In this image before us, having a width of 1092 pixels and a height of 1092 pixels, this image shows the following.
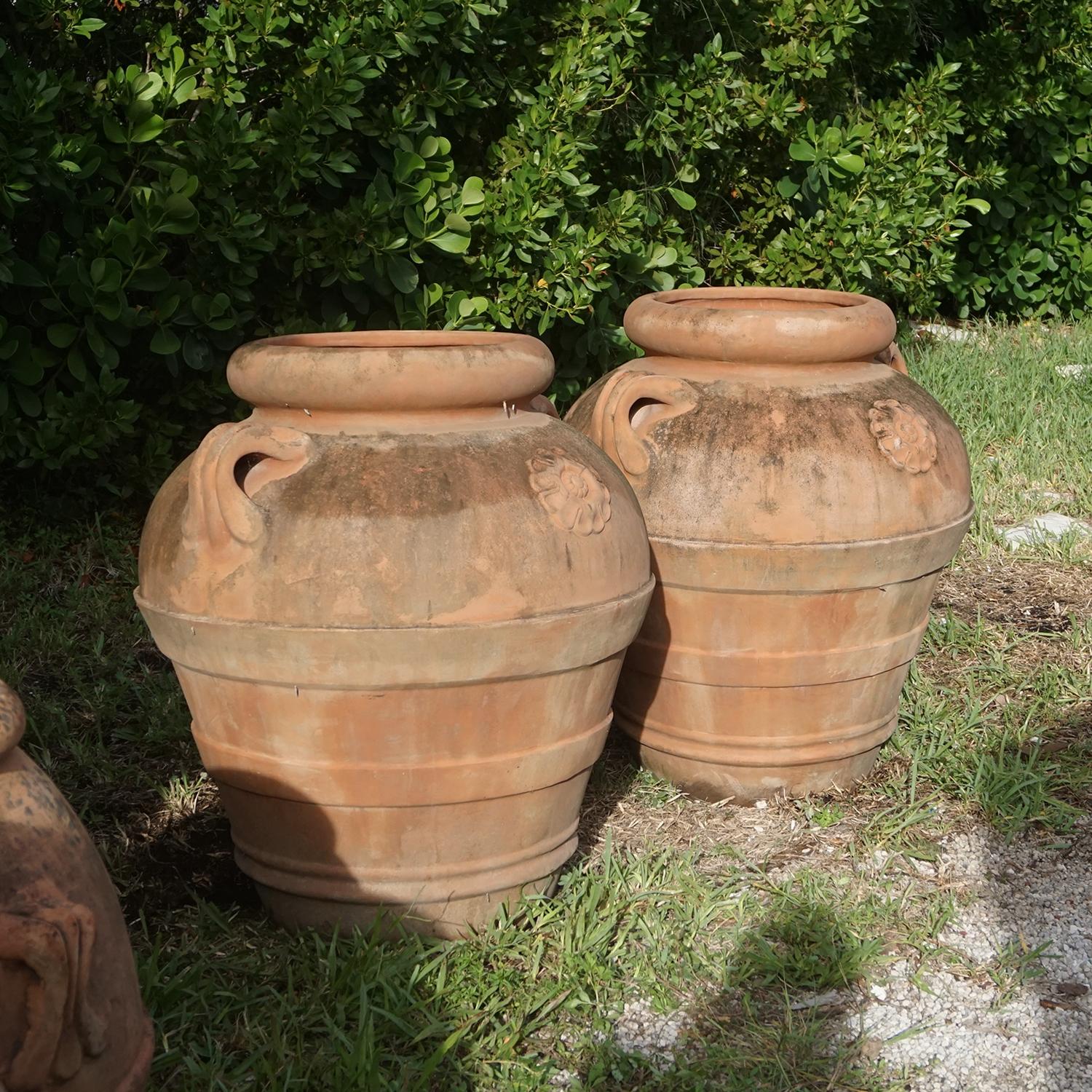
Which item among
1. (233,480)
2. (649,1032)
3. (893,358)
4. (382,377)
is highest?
(382,377)

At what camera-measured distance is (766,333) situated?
3.01 meters

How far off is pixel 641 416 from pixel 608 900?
1.08 meters

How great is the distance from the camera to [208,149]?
→ 3.90m

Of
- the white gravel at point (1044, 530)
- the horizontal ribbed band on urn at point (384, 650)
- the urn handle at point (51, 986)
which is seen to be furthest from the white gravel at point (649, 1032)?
the white gravel at point (1044, 530)

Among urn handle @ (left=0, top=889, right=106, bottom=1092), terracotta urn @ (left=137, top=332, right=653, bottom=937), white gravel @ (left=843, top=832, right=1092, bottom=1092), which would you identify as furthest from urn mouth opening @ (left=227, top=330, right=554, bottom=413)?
white gravel @ (left=843, top=832, right=1092, bottom=1092)

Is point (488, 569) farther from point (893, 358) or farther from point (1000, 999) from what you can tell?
point (893, 358)

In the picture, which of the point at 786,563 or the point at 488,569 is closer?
the point at 488,569

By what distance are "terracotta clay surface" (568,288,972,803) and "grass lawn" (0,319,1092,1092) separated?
20cm

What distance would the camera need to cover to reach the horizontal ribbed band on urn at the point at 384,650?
227 cm

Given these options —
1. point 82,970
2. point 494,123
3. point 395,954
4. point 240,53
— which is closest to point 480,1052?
point 395,954

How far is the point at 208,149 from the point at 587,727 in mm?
2251

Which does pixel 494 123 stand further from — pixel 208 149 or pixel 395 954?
pixel 395 954

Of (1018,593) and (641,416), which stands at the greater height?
(641,416)

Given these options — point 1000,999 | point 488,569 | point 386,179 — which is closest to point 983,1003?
point 1000,999
